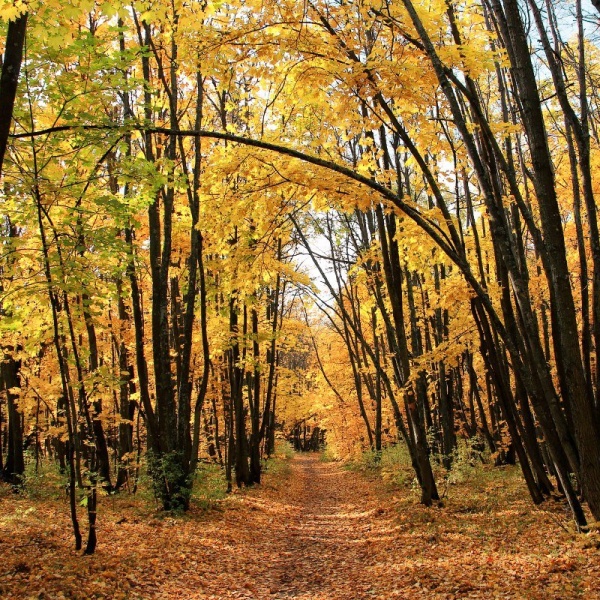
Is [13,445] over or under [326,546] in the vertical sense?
over

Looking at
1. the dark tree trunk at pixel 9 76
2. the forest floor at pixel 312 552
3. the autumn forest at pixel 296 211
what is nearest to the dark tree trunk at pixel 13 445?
the autumn forest at pixel 296 211

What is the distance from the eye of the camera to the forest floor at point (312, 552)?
17.0 ft

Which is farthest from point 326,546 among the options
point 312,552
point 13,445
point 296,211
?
point 13,445

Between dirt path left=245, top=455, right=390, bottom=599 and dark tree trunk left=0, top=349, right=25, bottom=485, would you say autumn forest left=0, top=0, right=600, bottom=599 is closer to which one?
dirt path left=245, top=455, right=390, bottom=599

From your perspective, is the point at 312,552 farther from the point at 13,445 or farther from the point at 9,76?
the point at 13,445

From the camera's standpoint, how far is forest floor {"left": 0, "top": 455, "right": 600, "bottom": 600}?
5195 mm

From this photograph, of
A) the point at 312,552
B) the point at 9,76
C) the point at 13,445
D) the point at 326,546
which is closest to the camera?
the point at 9,76

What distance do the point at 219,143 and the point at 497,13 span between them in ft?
32.7

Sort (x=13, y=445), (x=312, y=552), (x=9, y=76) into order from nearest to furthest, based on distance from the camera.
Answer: (x=9, y=76) → (x=312, y=552) → (x=13, y=445)

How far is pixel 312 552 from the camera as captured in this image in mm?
7855

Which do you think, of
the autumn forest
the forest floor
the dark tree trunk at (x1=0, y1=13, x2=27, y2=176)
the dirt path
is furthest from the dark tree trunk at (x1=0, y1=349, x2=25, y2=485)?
the dark tree trunk at (x1=0, y1=13, x2=27, y2=176)

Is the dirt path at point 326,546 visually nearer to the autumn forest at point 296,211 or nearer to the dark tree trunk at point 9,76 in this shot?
the autumn forest at point 296,211

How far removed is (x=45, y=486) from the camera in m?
13.0

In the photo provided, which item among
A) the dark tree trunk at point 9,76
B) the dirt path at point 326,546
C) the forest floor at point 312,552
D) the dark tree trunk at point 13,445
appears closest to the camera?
the dark tree trunk at point 9,76
